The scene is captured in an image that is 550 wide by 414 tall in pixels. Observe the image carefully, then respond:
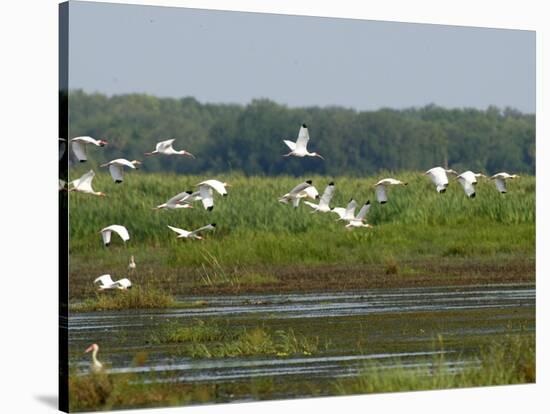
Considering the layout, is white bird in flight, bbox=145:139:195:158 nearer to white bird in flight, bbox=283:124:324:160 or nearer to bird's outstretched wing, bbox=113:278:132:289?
bird's outstretched wing, bbox=113:278:132:289

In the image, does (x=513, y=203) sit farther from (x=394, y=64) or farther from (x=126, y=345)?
(x=126, y=345)

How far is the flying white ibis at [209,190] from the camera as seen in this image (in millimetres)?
17156

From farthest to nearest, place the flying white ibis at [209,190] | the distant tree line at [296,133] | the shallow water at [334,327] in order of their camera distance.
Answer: the flying white ibis at [209,190]
the distant tree line at [296,133]
the shallow water at [334,327]

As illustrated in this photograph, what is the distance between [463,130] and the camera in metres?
18.6

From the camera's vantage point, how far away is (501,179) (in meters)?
19.0

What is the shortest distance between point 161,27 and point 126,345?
305cm

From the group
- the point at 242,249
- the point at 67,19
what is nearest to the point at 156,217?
the point at 242,249

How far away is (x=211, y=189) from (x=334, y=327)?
183 cm

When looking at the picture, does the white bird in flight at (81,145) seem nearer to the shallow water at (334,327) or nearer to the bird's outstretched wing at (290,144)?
the shallow water at (334,327)

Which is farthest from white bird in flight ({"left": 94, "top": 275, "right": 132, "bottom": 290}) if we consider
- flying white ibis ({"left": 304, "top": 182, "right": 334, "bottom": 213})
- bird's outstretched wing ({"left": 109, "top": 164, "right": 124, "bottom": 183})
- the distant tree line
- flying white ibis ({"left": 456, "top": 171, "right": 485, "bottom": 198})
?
flying white ibis ({"left": 456, "top": 171, "right": 485, "bottom": 198})

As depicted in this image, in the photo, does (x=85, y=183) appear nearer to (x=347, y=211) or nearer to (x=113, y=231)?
(x=113, y=231)

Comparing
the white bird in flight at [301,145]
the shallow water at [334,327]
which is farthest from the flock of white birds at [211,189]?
the shallow water at [334,327]

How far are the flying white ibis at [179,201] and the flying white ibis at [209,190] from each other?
11cm

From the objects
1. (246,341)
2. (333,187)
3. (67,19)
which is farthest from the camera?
(333,187)
